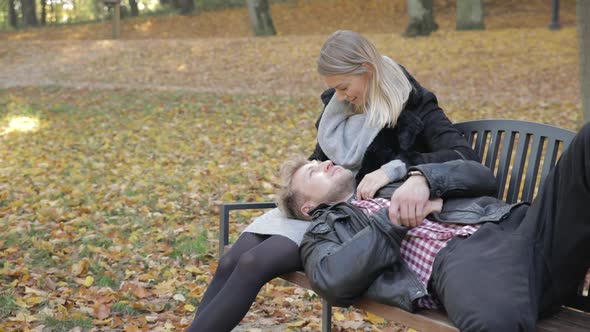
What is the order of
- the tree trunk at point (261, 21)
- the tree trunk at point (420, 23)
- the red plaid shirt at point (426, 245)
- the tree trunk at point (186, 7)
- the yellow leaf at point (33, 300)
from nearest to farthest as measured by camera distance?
the red plaid shirt at point (426, 245) < the yellow leaf at point (33, 300) < the tree trunk at point (420, 23) < the tree trunk at point (261, 21) < the tree trunk at point (186, 7)

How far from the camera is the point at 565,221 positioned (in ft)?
8.48

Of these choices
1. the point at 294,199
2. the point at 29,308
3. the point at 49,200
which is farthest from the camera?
the point at 49,200

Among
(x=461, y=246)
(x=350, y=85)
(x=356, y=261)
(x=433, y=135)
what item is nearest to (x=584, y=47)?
(x=433, y=135)

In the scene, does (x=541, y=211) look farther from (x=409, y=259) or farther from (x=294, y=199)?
(x=294, y=199)

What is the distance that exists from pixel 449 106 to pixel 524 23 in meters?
10.9

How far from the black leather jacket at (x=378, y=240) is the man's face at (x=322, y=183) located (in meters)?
0.20

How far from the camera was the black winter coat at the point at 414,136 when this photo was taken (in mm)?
3582

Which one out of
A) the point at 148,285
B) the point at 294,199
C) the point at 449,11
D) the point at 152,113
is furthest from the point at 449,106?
the point at 449,11

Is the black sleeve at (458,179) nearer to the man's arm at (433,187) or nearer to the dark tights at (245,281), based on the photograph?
the man's arm at (433,187)

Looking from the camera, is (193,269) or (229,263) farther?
(193,269)

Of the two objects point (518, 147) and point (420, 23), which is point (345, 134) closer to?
point (518, 147)

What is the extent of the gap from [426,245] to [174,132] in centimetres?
922

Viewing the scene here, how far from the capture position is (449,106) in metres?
12.8

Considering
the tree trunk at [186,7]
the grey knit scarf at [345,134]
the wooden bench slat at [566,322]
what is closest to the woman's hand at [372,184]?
the grey knit scarf at [345,134]
